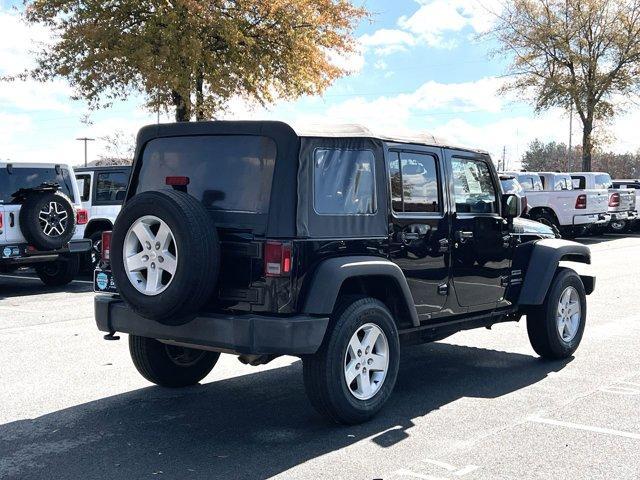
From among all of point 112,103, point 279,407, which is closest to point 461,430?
point 279,407

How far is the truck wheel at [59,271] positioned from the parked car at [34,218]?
0.34 m

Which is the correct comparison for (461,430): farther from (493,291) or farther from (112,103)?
(112,103)

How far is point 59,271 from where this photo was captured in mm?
13586

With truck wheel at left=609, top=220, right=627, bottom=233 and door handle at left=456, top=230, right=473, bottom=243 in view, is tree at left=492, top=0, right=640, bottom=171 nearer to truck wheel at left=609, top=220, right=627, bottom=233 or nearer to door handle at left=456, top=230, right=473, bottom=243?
truck wheel at left=609, top=220, right=627, bottom=233

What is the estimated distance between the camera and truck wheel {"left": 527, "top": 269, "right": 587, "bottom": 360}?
7.21 metres

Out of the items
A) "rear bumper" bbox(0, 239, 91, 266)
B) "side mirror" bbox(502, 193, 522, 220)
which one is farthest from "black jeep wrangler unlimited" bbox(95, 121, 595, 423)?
"rear bumper" bbox(0, 239, 91, 266)

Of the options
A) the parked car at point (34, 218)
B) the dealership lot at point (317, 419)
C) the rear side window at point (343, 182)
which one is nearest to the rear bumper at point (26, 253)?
the parked car at point (34, 218)

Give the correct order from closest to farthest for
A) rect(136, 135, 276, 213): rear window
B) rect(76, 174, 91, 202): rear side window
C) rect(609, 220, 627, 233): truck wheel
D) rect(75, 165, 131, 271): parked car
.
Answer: rect(136, 135, 276, 213): rear window
rect(75, 165, 131, 271): parked car
rect(76, 174, 91, 202): rear side window
rect(609, 220, 627, 233): truck wheel

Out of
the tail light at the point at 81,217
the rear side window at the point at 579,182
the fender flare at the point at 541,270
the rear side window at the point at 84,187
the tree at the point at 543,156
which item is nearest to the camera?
the fender flare at the point at 541,270

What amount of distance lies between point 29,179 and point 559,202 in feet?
49.1

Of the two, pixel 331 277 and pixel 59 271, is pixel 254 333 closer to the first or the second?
pixel 331 277

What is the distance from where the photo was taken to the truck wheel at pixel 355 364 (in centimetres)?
512

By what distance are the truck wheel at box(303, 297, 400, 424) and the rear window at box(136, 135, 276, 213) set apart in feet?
3.01

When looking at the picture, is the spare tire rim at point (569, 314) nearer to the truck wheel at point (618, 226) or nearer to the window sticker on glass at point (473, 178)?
the window sticker on glass at point (473, 178)
